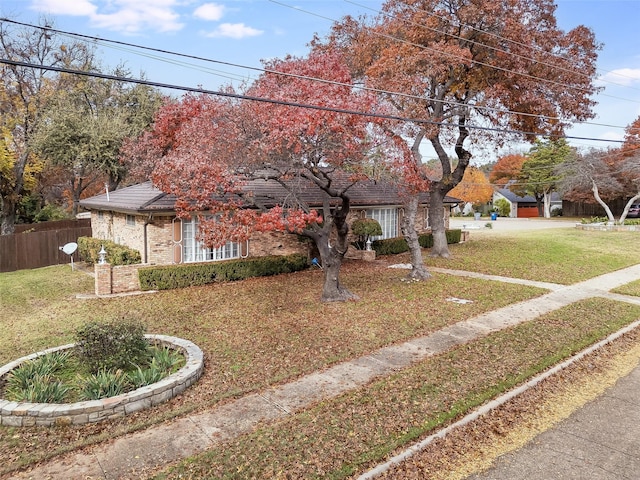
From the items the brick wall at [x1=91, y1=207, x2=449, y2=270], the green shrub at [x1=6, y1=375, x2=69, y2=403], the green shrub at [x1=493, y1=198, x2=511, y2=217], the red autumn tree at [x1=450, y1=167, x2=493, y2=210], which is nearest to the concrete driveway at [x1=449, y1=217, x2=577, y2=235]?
the red autumn tree at [x1=450, y1=167, x2=493, y2=210]

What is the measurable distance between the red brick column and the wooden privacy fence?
7963 mm

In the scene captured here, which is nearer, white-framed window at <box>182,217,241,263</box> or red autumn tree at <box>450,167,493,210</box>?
white-framed window at <box>182,217,241,263</box>

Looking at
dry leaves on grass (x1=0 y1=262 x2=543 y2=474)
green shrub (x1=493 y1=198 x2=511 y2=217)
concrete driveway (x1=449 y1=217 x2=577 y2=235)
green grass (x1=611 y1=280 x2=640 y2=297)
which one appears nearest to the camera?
dry leaves on grass (x1=0 y1=262 x2=543 y2=474)

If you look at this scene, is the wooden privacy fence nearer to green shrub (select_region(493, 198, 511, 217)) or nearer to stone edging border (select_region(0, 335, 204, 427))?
stone edging border (select_region(0, 335, 204, 427))

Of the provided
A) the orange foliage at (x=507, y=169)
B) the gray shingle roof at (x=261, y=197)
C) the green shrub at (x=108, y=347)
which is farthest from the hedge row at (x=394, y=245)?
the orange foliage at (x=507, y=169)

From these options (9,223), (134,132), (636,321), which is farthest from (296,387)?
(9,223)

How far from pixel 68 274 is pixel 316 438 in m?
15.0

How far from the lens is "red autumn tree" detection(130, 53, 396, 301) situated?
10.3m

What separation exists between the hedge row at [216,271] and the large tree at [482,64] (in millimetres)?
4812

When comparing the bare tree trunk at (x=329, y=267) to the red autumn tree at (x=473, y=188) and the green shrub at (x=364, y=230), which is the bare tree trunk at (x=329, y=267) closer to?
the green shrub at (x=364, y=230)

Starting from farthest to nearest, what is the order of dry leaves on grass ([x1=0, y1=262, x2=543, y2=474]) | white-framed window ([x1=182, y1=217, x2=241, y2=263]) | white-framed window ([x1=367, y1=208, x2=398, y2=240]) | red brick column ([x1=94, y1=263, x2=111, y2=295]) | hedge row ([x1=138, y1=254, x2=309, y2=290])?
white-framed window ([x1=367, y1=208, x2=398, y2=240]), white-framed window ([x1=182, y1=217, x2=241, y2=263]), hedge row ([x1=138, y1=254, x2=309, y2=290]), red brick column ([x1=94, y1=263, x2=111, y2=295]), dry leaves on grass ([x1=0, y1=262, x2=543, y2=474])

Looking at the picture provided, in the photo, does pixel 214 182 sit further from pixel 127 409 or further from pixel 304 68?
pixel 127 409

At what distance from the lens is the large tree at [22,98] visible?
25.2 m

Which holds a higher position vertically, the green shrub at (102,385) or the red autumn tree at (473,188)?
the red autumn tree at (473,188)
